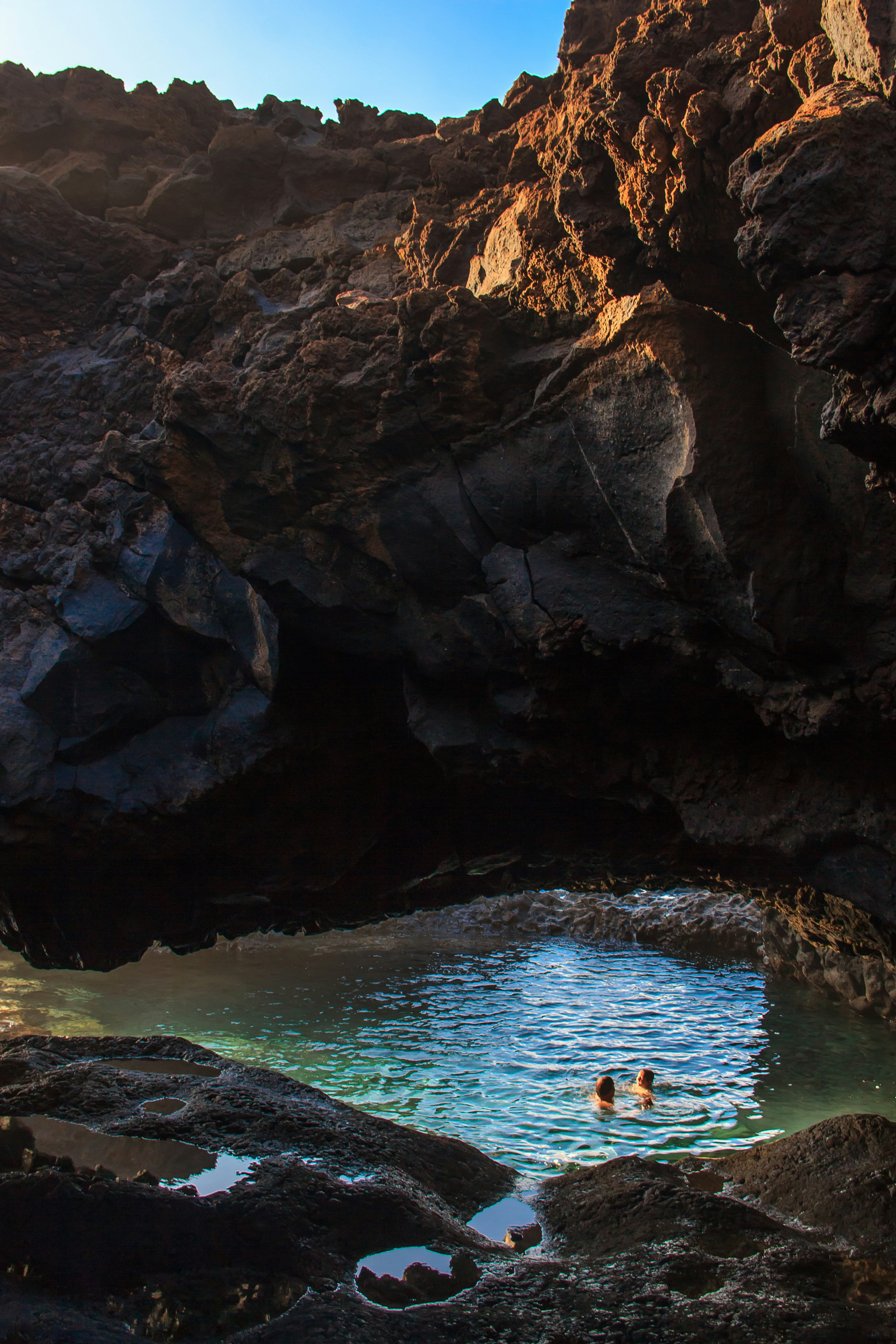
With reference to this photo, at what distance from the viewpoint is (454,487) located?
616 cm

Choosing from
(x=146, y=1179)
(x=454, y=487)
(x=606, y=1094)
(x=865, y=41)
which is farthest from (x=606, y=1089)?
(x=865, y=41)

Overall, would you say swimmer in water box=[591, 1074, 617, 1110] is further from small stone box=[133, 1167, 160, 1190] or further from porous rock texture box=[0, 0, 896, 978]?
small stone box=[133, 1167, 160, 1190]

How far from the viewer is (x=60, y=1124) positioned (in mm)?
6062

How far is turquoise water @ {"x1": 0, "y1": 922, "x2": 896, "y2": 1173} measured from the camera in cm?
1030

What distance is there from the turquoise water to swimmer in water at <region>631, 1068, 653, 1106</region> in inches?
4.7

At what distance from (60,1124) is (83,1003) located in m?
12.0

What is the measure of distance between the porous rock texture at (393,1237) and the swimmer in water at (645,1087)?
3.61 metres

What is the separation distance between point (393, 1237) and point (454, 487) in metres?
4.82

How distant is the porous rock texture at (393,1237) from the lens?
4.05m

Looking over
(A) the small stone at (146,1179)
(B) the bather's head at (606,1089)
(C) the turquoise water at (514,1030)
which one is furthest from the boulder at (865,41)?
(B) the bather's head at (606,1089)

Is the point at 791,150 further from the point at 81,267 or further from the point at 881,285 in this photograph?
the point at 81,267

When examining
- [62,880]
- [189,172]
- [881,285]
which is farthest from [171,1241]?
[189,172]

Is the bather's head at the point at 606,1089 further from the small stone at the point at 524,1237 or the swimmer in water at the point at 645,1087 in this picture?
the small stone at the point at 524,1237

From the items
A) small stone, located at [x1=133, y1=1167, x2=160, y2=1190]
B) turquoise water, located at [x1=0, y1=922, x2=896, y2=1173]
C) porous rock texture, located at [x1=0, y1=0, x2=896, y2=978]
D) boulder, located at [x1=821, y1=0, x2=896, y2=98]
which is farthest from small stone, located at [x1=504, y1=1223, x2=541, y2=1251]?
boulder, located at [x1=821, y1=0, x2=896, y2=98]
